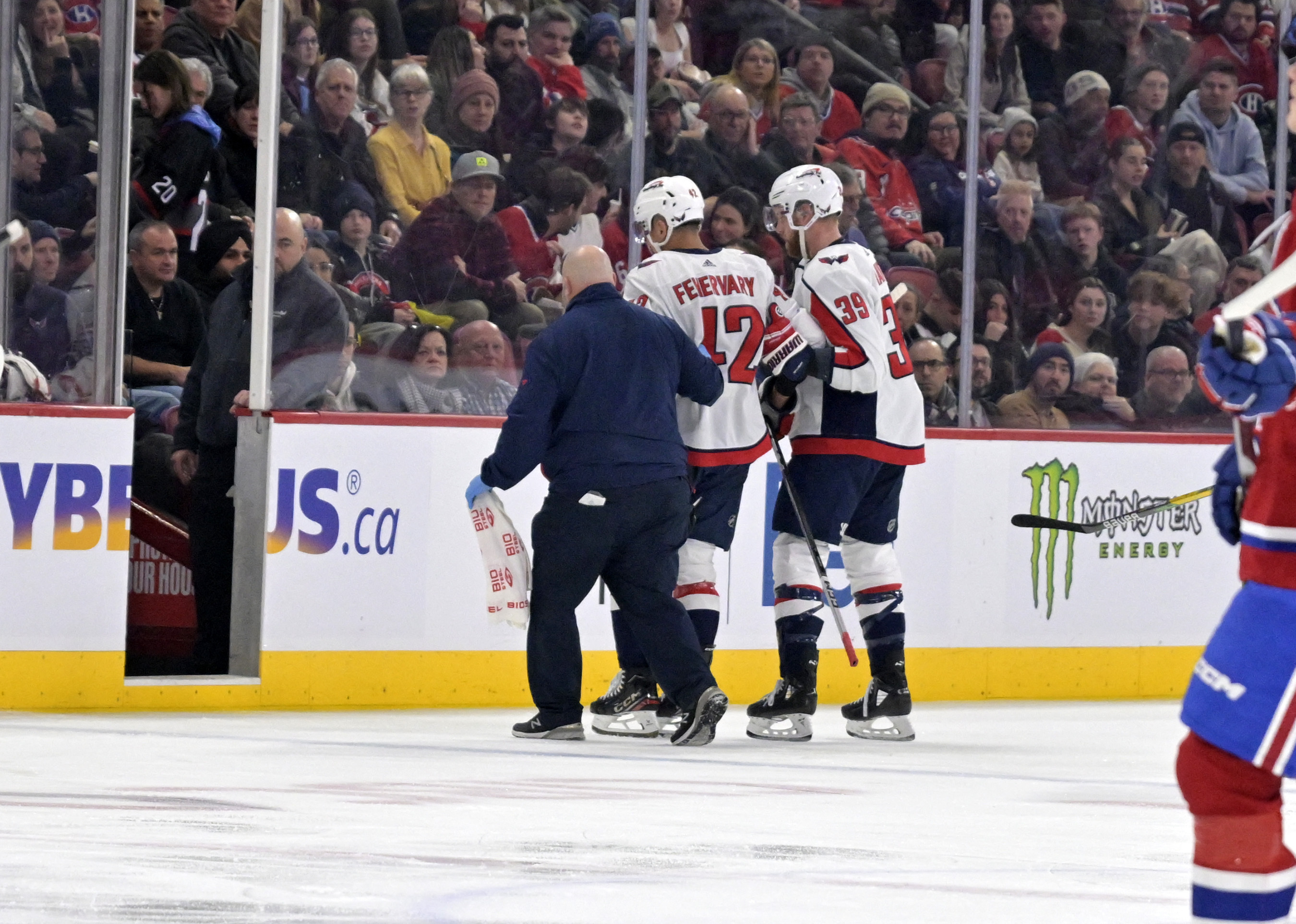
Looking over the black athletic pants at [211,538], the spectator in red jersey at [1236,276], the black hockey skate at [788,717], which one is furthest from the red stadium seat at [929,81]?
the black athletic pants at [211,538]

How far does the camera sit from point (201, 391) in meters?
7.72

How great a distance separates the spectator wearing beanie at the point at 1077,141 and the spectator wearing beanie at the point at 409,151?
2731 mm

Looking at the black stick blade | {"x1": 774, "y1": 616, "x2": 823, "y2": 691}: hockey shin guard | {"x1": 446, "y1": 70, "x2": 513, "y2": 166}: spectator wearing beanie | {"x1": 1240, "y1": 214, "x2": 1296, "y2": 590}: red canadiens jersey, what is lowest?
{"x1": 774, "y1": 616, "x2": 823, "y2": 691}: hockey shin guard

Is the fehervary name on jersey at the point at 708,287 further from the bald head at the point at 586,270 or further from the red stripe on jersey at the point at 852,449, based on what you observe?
the red stripe on jersey at the point at 852,449

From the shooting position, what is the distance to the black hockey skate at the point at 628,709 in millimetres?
6727

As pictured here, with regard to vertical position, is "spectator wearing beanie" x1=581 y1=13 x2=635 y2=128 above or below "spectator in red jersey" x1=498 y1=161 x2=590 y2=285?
above

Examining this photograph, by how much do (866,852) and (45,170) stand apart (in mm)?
4224

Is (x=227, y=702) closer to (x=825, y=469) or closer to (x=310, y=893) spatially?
(x=825, y=469)

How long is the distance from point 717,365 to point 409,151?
1.71m

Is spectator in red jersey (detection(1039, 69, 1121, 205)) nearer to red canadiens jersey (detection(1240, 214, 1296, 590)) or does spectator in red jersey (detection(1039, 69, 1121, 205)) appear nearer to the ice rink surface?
the ice rink surface

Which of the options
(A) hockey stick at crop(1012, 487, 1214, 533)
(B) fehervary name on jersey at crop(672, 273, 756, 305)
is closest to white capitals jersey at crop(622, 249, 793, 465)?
(B) fehervary name on jersey at crop(672, 273, 756, 305)

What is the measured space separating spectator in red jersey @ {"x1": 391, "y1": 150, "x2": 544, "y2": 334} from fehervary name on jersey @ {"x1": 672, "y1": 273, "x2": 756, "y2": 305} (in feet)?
4.87

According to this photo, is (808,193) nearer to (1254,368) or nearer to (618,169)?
(618,169)

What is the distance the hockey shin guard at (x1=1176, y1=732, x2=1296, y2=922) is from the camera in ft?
8.70
